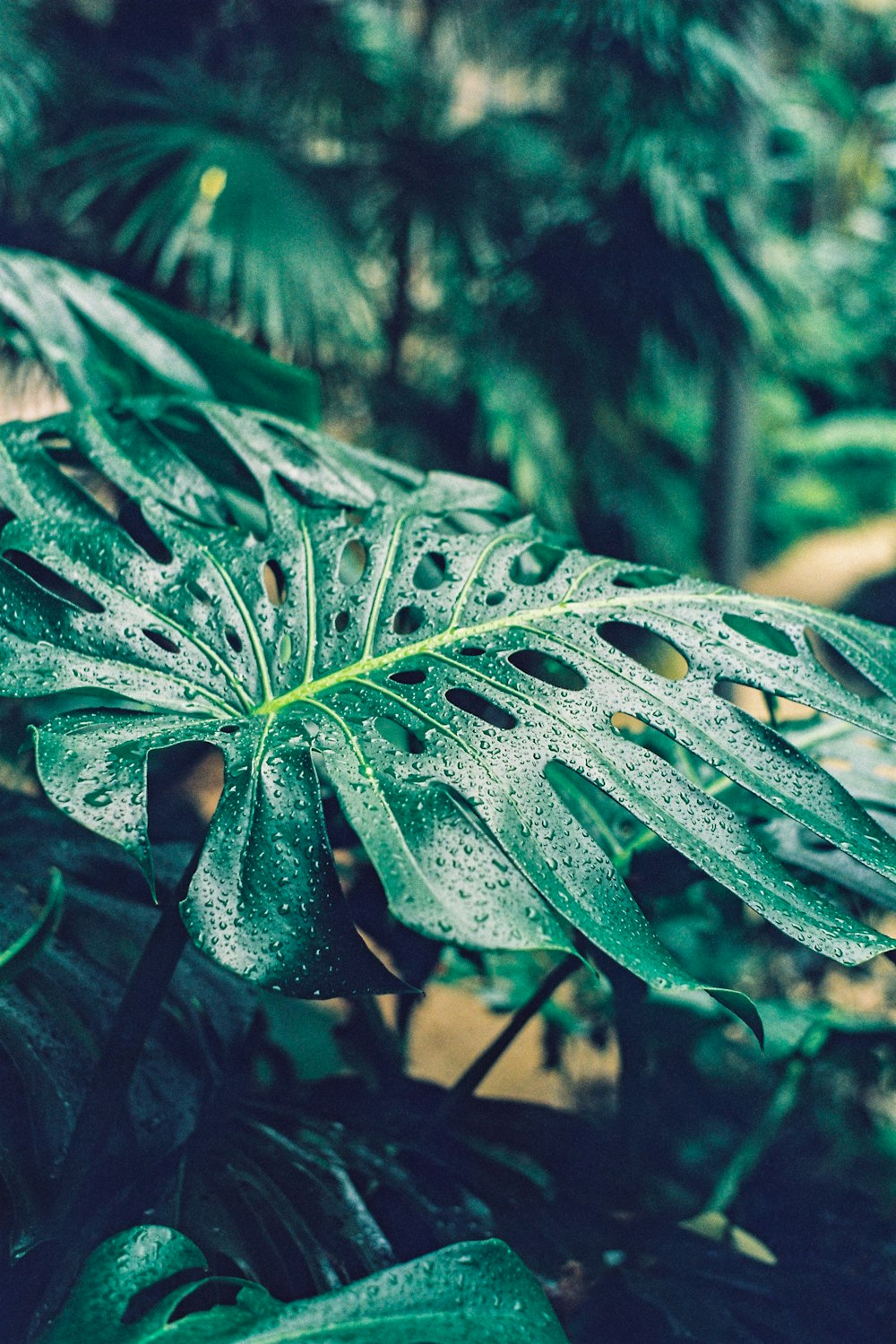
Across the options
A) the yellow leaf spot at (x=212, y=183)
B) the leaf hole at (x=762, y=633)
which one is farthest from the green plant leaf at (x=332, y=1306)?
the yellow leaf spot at (x=212, y=183)

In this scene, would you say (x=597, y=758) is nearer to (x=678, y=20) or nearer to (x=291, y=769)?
(x=291, y=769)

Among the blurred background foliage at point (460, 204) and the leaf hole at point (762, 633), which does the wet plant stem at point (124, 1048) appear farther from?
the blurred background foliage at point (460, 204)

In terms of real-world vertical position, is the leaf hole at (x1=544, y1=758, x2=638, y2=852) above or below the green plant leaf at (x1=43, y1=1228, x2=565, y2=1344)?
above

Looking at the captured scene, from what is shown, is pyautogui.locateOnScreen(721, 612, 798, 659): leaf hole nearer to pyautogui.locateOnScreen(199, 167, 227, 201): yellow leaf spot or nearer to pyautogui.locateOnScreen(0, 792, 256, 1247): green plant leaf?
pyautogui.locateOnScreen(0, 792, 256, 1247): green plant leaf

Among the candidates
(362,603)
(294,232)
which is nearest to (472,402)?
(294,232)

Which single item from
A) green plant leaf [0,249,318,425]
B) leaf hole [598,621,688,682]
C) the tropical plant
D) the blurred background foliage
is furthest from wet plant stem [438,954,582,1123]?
the blurred background foliage

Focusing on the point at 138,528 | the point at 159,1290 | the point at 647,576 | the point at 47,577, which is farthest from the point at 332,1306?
the point at 47,577
